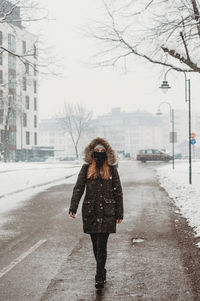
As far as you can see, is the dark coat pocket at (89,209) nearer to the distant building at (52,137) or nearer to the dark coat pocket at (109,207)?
the dark coat pocket at (109,207)

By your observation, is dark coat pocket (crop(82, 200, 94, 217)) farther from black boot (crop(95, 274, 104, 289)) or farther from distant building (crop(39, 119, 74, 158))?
distant building (crop(39, 119, 74, 158))

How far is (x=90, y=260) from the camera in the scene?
5637 mm

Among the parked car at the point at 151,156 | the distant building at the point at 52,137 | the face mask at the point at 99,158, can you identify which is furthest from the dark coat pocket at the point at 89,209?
the distant building at the point at 52,137

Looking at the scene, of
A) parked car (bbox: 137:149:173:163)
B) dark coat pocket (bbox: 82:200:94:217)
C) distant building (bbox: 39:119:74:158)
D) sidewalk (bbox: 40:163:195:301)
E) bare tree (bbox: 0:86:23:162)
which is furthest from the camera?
distant building (bbox: 39:119:74:158)

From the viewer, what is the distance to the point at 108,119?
155 m

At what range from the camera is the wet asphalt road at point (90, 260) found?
14.0 feet

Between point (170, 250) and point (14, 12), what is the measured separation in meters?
12.7

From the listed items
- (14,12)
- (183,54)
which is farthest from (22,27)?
(183,54)

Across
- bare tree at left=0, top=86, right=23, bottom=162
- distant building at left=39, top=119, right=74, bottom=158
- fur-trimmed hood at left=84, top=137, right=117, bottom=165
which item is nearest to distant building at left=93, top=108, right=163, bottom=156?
distant building at left=39, top=119, right=74, bottom=158

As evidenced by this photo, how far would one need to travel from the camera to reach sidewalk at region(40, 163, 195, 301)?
13.8 feet

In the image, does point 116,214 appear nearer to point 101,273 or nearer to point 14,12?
point 101,273

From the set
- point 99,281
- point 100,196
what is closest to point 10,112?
point 100,196

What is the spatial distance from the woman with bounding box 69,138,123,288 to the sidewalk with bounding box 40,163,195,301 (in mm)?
306

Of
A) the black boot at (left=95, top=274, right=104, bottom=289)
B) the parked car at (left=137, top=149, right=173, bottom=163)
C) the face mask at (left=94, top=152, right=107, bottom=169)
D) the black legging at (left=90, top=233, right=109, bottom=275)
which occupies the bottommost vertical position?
the black boot at (left=95, top=274, right=104, bottom=289)
